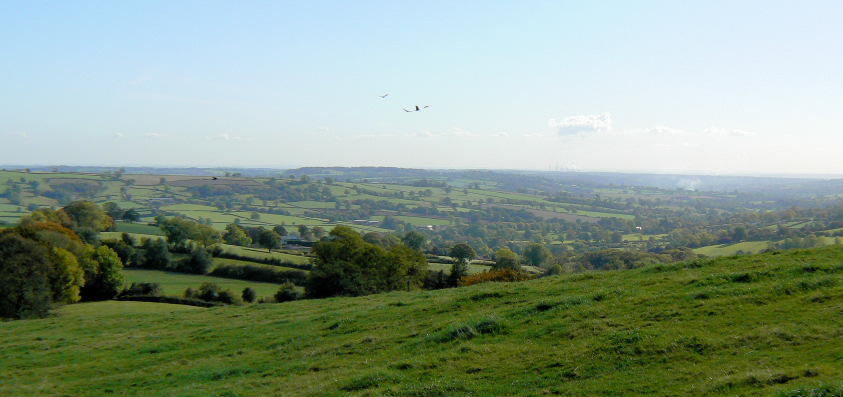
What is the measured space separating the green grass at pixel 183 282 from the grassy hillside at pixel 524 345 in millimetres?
27660

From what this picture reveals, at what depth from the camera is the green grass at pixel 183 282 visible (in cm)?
5176

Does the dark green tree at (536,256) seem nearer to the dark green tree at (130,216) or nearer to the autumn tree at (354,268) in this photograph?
the autumn tree at (354,268)

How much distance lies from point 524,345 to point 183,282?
50.9 m

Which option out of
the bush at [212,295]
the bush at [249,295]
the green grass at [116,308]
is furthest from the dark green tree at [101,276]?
the bush at [249,295]

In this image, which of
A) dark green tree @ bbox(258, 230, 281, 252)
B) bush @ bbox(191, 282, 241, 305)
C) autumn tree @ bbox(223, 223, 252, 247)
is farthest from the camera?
autumn tree @ bbox(223, 223, 252, 247)

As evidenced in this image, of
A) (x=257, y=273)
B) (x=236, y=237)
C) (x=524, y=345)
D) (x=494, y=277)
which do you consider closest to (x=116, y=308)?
(x=257, y=273)

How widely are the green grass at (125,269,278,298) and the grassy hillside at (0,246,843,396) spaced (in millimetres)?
27660

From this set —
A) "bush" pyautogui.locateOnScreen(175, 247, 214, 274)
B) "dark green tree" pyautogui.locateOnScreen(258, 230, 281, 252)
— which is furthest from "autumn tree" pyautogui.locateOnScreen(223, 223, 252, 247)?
"bush" pyautogui.locateOnScreen(175, 247, 214, 274)

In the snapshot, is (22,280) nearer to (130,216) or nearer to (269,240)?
(269,240)

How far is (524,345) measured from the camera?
1337 centimetres

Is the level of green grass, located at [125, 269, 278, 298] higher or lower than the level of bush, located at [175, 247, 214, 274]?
lower

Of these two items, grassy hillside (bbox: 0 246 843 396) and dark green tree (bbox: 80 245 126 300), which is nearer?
grassy hillside (bbox: 0 246 843 396)

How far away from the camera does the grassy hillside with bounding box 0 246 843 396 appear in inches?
401

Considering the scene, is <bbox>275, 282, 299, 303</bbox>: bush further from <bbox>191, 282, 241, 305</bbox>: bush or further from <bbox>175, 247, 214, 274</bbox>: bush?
<bbox>175, 247, 214, 274</bbox>: bush
